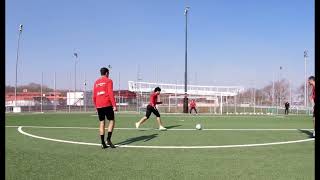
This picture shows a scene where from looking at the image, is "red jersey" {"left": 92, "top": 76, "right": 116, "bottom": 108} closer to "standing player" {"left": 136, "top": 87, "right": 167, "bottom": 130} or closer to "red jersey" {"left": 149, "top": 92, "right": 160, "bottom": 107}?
"standing player" {"left": 136, "top": 87, "right": 167, "bottom": 130}

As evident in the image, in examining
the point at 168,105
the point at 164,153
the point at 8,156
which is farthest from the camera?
the point at 168,105

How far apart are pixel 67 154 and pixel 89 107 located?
46.1 m

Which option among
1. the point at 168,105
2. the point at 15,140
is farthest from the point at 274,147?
the point at 168,105

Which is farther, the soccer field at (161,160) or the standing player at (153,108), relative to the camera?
the standing player at (153,108)

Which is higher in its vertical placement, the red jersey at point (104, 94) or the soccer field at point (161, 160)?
the red jersey at point (104, 94)

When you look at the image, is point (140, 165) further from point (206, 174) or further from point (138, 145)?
point (138, 145)

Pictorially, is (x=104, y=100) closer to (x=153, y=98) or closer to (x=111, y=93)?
(x=111, y=93)

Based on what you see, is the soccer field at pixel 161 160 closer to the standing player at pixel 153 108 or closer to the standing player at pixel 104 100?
the standing player at pixel 104 100

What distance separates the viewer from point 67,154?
788 centimetres

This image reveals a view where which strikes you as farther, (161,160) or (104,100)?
(104,100)

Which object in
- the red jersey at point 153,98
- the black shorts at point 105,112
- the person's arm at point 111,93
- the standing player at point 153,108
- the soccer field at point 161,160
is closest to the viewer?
the soccer field at point 161,160

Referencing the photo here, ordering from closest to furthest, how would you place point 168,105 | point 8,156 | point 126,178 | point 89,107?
point 126,178, point 8,156, point 168,105, point 89,107

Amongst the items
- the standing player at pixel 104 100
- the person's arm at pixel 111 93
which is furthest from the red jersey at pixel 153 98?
the person's arm at pixel 111 93

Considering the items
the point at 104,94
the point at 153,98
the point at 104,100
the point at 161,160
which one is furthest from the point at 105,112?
the point at 153,98
